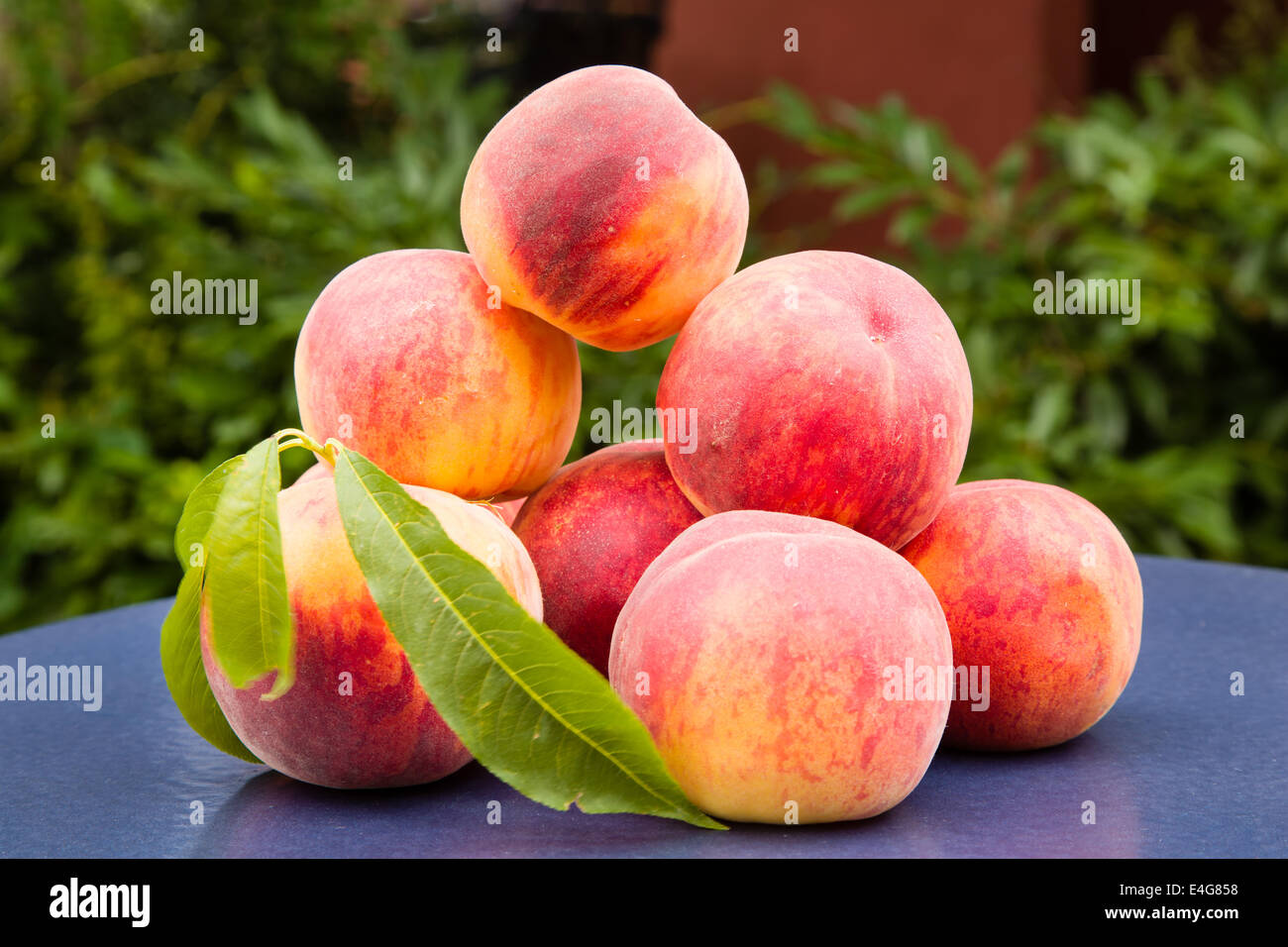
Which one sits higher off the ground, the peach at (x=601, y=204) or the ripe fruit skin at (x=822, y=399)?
the peach at (x=601, y=204)

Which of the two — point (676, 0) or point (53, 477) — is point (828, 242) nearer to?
point (676, 0)

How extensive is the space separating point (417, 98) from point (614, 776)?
160 cm

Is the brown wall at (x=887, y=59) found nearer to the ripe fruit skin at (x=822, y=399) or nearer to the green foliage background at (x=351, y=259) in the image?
the green foliage background at (x=351, y=259)

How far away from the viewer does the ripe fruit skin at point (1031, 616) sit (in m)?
0.68

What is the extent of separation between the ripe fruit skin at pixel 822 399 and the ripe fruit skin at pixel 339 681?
0.43ft

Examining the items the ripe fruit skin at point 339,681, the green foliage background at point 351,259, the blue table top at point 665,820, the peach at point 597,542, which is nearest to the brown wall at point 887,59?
the green foliage background at point 351,259

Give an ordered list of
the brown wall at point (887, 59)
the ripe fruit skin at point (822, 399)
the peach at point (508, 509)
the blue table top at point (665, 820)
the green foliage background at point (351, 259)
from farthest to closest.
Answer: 1. the brown wall at point (887, 59)
2. the green foliage background at point (351, 259)
3. the peach at point (508, 509)
4. the ripe fruit skin at point (822, 399)
5. the blue table top at point (665, 820)

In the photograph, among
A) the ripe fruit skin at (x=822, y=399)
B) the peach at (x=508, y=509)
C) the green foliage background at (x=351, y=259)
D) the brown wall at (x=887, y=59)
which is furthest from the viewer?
the brown wall at (x=887, y=59)

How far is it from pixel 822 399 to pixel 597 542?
0.51 feet

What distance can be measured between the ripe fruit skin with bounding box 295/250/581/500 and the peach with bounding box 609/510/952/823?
0.53ft

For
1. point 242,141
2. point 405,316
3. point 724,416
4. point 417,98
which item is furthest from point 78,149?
point 724,416

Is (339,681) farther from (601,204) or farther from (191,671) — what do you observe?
(601,204)

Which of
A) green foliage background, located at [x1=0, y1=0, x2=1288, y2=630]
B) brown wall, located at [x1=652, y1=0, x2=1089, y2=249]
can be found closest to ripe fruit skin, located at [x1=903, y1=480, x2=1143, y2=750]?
green foliage background, located at [x1=0, y1=0, x2=1288, y2=630]

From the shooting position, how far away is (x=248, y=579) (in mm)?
568
